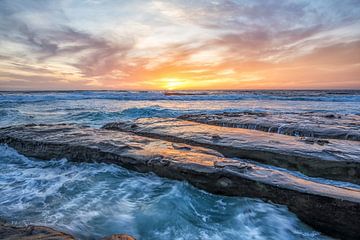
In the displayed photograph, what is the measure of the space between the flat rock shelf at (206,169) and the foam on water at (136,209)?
0.46 feet

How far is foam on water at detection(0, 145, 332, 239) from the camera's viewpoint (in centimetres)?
273

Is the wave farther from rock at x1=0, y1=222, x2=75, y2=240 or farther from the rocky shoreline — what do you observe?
rock at x1=0, y1=222, x2=75, y2=240

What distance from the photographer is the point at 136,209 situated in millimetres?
3201

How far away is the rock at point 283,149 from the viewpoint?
3660 millimetres

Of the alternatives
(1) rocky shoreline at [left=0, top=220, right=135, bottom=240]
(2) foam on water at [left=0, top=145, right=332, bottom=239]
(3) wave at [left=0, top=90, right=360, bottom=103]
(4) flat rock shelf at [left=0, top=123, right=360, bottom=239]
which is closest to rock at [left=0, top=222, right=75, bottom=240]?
(1) rocky shoreline at [left=0, top=220, right=135, bottom=240]

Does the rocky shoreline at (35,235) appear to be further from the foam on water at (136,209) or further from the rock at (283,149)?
the rock at (283,149)

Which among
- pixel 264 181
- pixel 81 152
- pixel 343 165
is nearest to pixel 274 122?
pixel 343 165

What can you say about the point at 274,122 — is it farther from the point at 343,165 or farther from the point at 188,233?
the point at 188,233

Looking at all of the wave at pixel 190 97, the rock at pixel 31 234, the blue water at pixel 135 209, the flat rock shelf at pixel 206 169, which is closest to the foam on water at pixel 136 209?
the blue water at pixel 135 209

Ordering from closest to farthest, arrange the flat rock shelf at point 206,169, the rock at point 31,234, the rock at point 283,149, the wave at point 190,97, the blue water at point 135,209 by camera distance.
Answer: the rock at point 31,234 < the flat rock shelf at point 206,169 < the blue water at point 135,209 < the rock at point 283,149 < the wave at point 190,97

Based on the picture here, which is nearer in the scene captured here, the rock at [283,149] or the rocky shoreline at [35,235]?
the rocky shoreline at [35,235]

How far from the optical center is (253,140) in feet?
16.2

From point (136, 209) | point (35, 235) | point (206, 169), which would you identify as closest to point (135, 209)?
point (136, 209)

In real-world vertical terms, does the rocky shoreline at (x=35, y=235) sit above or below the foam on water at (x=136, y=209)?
above
